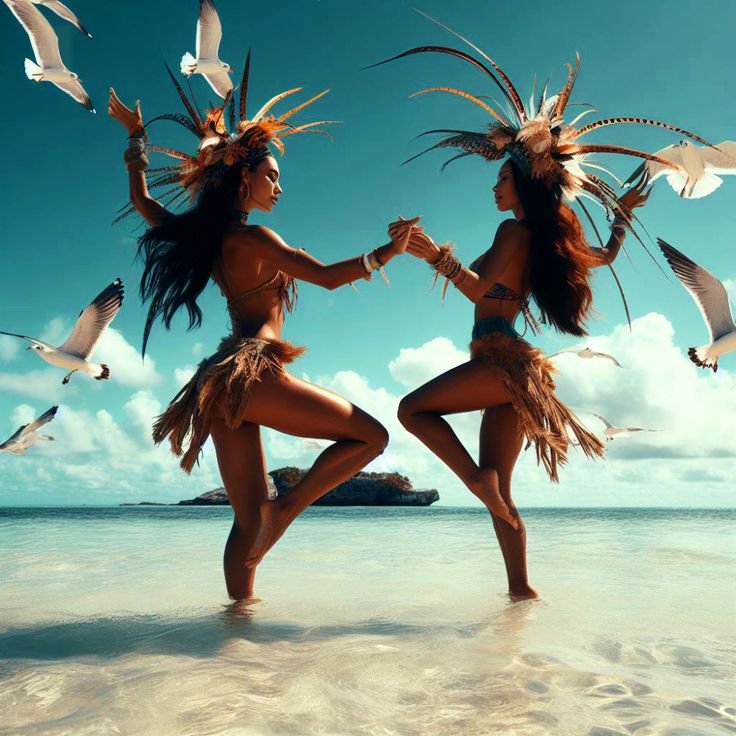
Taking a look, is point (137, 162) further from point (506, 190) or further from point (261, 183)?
point (506, 190)

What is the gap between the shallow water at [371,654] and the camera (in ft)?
5.97

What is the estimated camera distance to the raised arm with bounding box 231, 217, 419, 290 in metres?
3.30

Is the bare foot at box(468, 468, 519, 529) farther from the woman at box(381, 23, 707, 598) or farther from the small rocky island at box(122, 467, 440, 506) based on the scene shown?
the small rocky island at box(122, 467, 440, 506)

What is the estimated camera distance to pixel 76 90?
812 centimetres

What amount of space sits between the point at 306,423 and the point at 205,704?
62.4 inches

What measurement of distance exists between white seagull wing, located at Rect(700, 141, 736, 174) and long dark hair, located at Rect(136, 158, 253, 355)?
3.64m

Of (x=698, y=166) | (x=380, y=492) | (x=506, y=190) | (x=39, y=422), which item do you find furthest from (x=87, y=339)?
(x=380, y=492)

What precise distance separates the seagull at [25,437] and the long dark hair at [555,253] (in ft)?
22.0

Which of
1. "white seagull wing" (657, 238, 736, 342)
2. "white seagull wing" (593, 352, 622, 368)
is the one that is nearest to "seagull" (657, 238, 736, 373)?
"white seagull wing" (657, 238, 736, 342)

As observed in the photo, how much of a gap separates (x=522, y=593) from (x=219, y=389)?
2029 mm

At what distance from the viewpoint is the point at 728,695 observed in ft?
6.78

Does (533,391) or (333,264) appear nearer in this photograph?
(333,264)

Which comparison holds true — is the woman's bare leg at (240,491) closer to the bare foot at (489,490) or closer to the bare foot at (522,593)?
the bare foot at (489,490)

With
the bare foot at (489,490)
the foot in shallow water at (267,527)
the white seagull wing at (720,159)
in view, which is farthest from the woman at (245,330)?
the white seagull wing at (720,159)
